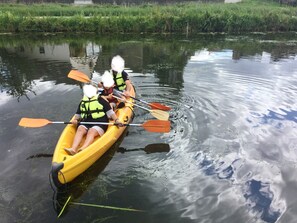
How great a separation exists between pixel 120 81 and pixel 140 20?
43.4ft

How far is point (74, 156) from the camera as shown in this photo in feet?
16.1

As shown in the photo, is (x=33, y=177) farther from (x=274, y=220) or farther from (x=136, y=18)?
(x=136, y=18)

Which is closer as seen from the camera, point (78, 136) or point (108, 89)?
point (78, 136)

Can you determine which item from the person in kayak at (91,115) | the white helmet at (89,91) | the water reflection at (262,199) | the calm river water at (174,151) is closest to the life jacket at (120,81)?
the calm river water at (174,151)

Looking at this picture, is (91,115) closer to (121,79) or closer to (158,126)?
(158,126)

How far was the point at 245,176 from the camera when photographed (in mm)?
5496

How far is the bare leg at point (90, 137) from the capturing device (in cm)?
540

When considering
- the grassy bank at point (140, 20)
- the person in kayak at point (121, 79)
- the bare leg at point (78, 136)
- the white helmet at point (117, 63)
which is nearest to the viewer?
the bare leg at point (78, 136)

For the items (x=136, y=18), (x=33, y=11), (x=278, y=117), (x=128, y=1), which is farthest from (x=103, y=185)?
(x=128, y=1)

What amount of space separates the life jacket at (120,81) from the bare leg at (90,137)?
2.66 meters

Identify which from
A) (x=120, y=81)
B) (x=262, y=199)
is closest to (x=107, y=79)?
(x=120, y=81)

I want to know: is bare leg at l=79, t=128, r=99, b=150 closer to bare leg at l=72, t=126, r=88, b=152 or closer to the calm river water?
bare leg at l=72, t=126, r=88, b=152

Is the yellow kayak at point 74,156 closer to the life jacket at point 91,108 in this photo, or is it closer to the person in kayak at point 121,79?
the life jacket at point 91,108

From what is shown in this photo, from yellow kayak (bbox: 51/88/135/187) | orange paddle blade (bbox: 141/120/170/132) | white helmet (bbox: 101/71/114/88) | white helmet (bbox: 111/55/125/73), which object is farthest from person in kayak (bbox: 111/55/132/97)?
yellow kayak (bbox: 51/88/135/187)
